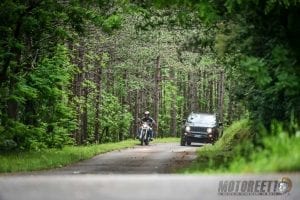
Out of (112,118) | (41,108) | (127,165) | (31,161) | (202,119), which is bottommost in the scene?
(127,165)

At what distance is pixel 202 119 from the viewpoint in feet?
122

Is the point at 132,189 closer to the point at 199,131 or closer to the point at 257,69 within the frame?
the point at 257,69

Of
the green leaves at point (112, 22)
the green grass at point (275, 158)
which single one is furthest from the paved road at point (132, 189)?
the green leaves at point (112, 22)

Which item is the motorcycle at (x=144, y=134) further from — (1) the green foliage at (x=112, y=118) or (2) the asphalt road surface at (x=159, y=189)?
(2) the asphalt road surface at (x=159, y=189)

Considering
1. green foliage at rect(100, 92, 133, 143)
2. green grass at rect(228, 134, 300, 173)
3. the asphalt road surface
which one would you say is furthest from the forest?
green foliage at rect(100, 92, 133, 143)

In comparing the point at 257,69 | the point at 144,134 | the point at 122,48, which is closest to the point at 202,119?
the point at 144,134

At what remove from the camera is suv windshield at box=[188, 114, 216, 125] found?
121ft

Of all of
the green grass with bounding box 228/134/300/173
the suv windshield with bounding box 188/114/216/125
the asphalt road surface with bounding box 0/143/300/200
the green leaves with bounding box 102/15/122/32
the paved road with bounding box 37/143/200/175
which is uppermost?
the green leaves with bounding box 102/15/122/32

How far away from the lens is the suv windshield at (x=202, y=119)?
36844 millimetres

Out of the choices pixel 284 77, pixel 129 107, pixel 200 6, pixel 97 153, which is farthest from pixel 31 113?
pixel 129 107

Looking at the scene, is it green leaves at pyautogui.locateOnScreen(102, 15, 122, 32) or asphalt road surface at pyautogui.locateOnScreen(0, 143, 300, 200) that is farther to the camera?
green leaves at pyautogui.locateOnScreen(102, 15, 122, 32)

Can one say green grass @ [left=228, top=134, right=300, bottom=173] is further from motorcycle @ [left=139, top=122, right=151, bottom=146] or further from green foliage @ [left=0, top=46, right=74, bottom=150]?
motorcycle @ [left=139, top=122, right=151, bottom=146]

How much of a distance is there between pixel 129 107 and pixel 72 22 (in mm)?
40451

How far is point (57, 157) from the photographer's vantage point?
19250 mm
